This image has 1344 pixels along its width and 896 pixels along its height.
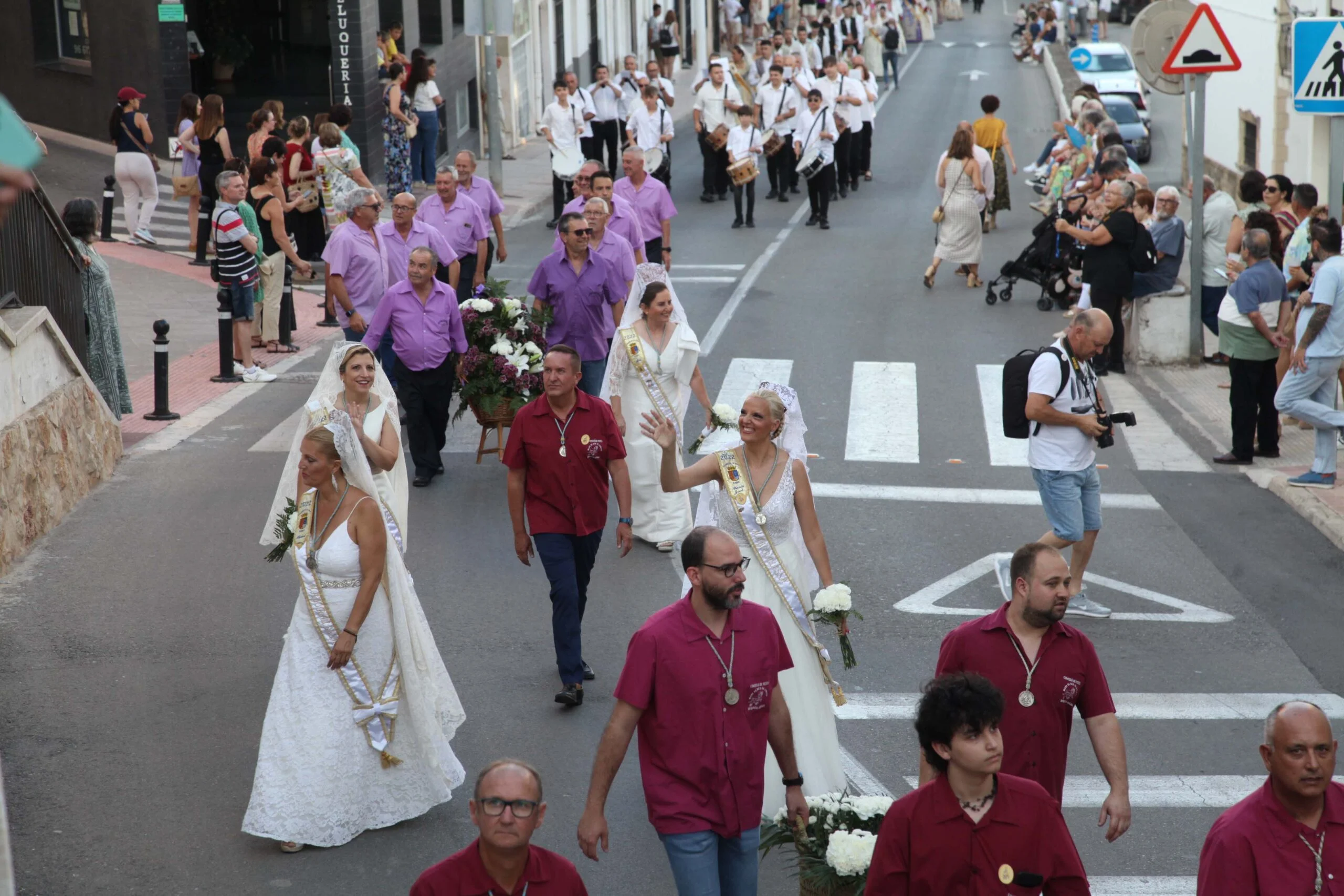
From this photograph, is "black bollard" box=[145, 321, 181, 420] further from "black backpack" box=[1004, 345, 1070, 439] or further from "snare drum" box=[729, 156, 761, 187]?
"snare drum" box=[729, 156, 761, 187]

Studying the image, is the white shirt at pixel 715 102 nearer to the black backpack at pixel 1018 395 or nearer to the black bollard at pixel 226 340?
the black bollard at pixel 226 340

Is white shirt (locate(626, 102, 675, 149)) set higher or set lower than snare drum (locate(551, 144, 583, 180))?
higher

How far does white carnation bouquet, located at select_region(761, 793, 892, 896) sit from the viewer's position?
206 inches

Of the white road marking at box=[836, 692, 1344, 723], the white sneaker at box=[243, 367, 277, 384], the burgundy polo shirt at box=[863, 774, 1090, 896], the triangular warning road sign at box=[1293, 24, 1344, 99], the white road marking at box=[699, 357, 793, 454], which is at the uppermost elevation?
the triangular warning road sign at box=[1293, 24, 1344, 99]

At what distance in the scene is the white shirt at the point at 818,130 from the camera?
25.0m

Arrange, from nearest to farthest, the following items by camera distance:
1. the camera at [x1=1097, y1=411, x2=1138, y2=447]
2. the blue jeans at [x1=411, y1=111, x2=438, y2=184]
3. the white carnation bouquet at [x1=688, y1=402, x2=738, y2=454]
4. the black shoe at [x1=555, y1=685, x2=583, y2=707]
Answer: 1. the black shoe at [x1=555, y1=685, x2=583, y2=707]
2. the white carnation bouquet at [x1=688, y1=402, x2=738, y2=454]
3. the camera at [x1=1097, y1=411, x2=1138, y2=447]
4. the blue jeans at [x1=411, y1=111, x2=438, y2=184]

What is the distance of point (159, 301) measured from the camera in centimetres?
1917

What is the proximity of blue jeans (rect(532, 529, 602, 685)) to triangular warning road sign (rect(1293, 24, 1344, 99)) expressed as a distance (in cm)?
666

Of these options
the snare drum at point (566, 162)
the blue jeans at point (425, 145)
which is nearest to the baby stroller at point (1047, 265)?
the snare drum at point (566, 162)

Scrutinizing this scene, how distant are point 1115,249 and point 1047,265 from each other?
3432mm

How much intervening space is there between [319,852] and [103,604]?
3614mm

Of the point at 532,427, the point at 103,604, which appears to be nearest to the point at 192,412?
the point at 103,604

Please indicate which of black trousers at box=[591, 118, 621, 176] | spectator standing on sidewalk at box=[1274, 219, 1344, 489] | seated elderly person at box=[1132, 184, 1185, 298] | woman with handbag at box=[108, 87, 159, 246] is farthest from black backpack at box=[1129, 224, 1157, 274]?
black trousers at box=[591, 118, 621, 176]

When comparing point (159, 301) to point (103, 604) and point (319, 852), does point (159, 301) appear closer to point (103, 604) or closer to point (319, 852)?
point (103, 604)
